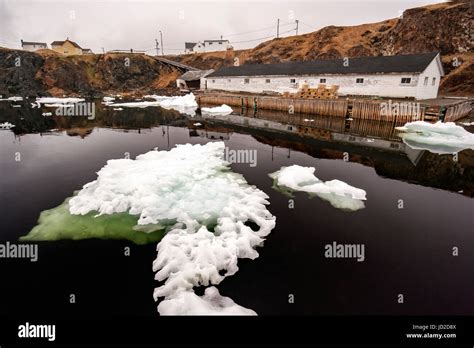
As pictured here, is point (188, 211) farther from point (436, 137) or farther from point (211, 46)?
point (211, 46)

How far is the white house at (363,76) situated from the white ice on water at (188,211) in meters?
23.5

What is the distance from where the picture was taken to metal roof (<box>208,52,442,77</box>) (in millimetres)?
27328

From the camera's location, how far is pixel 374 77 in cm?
2920

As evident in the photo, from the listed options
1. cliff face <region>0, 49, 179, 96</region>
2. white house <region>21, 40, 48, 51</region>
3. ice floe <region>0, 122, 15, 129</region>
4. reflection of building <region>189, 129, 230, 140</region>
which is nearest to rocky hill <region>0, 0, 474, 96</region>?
cliff face <region>0, 49, 179, 96</region>

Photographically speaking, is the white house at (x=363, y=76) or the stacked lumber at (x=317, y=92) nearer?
the white house at (x=363, y=76)

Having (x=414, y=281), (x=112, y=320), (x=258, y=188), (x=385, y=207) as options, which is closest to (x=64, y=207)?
(x=112, y=320)

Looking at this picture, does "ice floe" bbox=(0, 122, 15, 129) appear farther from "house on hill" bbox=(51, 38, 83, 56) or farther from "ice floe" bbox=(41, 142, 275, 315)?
"house on hill" bbox=(51, 38, 83, 56)

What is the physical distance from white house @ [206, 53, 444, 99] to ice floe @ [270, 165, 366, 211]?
21.5m

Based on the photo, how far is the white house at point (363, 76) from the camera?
27031mm

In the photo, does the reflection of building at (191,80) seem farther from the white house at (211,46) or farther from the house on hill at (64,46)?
the house on hill at (64,46)

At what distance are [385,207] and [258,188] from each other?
5.07m

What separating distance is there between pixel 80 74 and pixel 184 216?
2870 inches

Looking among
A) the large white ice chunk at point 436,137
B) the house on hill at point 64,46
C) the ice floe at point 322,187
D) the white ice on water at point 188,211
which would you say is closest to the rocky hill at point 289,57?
the house on hill at point 64,46

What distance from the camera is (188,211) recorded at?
30.5 feet
